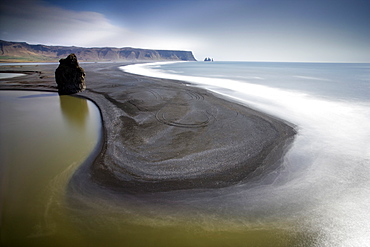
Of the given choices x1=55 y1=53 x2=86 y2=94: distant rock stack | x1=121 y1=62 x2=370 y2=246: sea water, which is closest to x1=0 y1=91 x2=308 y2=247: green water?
x1=121 y1=62 x2=370 y2=246: sea water

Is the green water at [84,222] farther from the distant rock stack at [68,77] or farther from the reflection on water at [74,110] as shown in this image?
the distant rock stack at [68,77]

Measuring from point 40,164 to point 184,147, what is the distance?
6591mm

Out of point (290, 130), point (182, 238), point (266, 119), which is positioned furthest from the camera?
point (266, 119)

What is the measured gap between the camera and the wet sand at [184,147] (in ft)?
22.4

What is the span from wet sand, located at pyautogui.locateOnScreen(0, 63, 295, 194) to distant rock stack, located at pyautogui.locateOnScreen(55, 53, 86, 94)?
388 inches

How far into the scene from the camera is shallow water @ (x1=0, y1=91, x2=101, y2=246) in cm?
473

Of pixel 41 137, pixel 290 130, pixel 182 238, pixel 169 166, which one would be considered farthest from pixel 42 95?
pixel 290 130

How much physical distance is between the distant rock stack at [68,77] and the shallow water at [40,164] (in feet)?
19.6

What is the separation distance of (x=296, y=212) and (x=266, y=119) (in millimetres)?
8938

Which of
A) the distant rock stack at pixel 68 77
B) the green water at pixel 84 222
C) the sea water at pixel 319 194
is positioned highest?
the distant rock stack at pixel 68 77

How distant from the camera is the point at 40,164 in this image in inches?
301

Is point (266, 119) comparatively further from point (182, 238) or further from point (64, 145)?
point (64, 145)

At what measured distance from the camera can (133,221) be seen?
5.03 meters

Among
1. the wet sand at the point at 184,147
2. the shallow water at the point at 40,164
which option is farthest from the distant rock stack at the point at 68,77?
the wet sand at the point at 184,147
